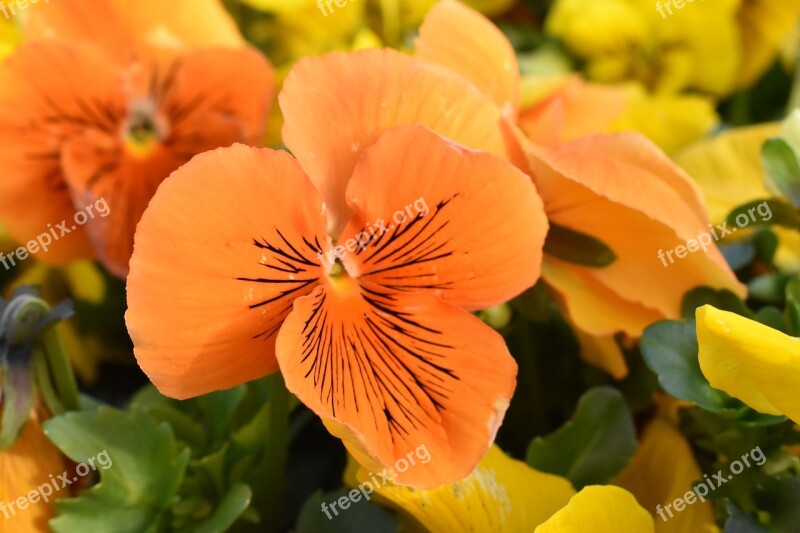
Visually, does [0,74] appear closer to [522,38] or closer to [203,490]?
[203,490]

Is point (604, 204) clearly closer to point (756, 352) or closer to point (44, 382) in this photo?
point (756, 352)

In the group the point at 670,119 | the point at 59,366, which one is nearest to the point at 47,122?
the point at 59,366

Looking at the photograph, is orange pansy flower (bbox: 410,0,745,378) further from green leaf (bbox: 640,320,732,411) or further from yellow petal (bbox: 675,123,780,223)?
yellow petal (bbox: 675,123,780,223)

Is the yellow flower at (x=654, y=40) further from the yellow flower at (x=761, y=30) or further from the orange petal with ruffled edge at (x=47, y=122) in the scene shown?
the orange petal with ruffled edge at (x=47, y=122)

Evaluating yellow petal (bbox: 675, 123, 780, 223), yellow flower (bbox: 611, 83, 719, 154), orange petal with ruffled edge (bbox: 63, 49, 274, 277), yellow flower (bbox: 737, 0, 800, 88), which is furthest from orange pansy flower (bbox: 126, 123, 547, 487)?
yellow flower (bbox: 737, 0, 800, 88)

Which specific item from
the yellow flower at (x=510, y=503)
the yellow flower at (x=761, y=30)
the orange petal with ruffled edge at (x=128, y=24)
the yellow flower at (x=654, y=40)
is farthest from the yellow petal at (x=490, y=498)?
the yellow flower at (x=761, y=30)

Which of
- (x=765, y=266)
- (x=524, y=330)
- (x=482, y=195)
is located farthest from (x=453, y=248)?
(x=765, y=266)
